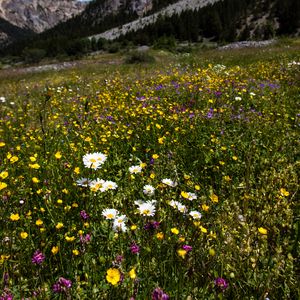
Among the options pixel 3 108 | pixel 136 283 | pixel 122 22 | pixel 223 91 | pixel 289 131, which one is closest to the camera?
pixel 136 283

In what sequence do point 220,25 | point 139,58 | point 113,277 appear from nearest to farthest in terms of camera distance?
point 113,277
point 139,58
point 220,25

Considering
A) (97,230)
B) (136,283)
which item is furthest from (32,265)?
(136,283)

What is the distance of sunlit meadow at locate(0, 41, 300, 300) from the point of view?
6.48ft

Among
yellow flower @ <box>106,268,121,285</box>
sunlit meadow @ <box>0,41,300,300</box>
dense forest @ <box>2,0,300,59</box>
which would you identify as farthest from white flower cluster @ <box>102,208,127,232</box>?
dense forest @ <box>2,0,300,59</box>

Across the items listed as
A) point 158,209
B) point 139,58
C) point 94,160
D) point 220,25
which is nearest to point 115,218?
point 158,209

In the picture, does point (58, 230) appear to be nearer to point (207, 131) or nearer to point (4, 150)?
point (4, 150)

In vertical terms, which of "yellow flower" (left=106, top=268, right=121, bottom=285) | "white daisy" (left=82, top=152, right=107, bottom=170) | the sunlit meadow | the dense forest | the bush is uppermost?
"yellow flower" (left=106, top=268, right=121, bottom=285)

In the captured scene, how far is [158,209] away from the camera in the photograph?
2482 millimetres

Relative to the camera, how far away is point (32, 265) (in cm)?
219

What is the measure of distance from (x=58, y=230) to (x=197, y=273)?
118 centimetres

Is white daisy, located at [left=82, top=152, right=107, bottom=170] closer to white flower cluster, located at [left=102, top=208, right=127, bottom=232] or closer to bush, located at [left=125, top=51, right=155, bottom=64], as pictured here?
white flower cluster, located at [left=102, top=208, right=127, bottom=232]

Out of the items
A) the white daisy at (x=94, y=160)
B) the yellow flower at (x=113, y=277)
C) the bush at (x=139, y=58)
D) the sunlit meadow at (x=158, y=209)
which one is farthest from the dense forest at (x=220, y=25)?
the yellow flower at (x=113, y=277)

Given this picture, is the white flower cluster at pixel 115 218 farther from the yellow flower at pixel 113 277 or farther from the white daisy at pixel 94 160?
the yellow flower at pixel 113 277

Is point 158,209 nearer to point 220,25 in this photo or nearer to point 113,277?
point 113,277
